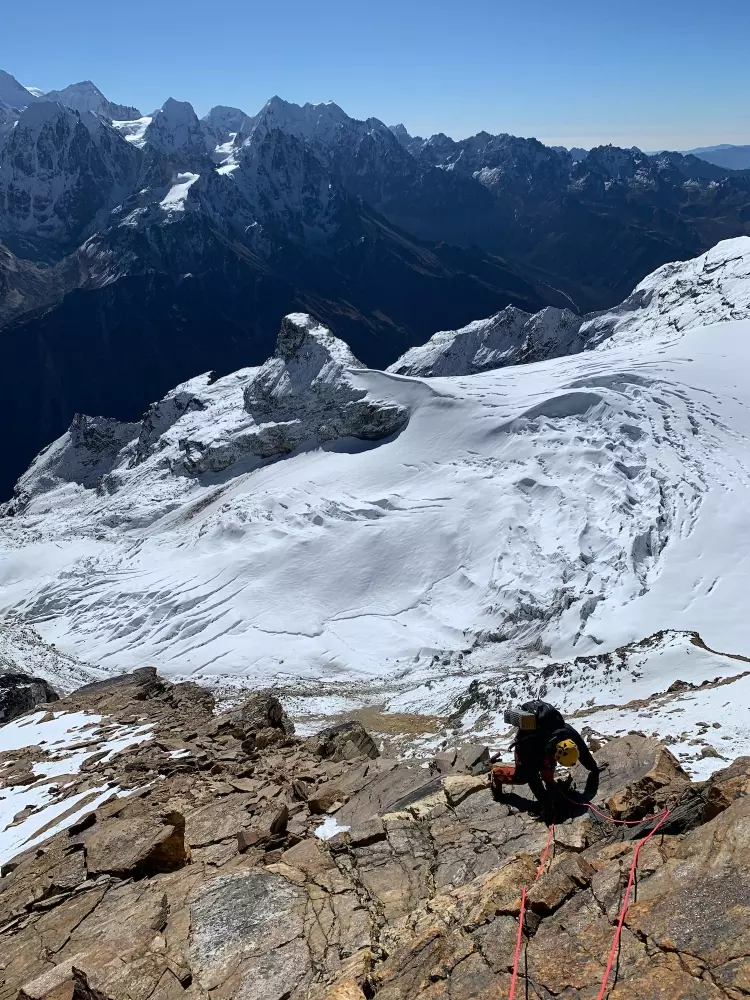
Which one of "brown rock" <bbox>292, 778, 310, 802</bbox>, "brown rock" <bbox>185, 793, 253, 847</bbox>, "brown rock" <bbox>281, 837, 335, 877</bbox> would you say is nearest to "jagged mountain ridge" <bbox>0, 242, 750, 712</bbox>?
"brown rock" <bbox>292, 778, 310, 802</bbox>

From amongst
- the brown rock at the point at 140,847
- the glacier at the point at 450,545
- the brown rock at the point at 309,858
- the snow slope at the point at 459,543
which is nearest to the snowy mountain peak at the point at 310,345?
the glacier at the point at 450,545

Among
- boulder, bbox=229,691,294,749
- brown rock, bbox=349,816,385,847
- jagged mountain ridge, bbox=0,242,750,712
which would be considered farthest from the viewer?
jagged mountain ridge, bbox=0,242,750,712

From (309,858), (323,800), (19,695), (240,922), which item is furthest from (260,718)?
(19,695)

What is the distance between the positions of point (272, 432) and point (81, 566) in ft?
63.0

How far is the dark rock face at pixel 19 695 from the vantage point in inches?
971

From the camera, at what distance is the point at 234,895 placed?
327 inches

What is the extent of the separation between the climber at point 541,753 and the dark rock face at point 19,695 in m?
20.7

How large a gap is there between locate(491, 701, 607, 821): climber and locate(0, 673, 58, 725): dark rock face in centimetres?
2071

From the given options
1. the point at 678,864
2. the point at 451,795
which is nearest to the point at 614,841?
the point at 678,864

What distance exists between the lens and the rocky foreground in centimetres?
583

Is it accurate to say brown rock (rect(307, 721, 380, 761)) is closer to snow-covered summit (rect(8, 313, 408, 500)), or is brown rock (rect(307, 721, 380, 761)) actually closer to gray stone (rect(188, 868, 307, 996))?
gray stone (rect(188, 868, 307, 996))

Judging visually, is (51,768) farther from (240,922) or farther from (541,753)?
(541,753)

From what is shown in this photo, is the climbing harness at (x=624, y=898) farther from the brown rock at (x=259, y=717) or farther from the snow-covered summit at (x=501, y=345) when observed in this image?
the snow-covered summit at (x=501, y=345)

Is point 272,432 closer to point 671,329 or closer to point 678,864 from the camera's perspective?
point 671,329
